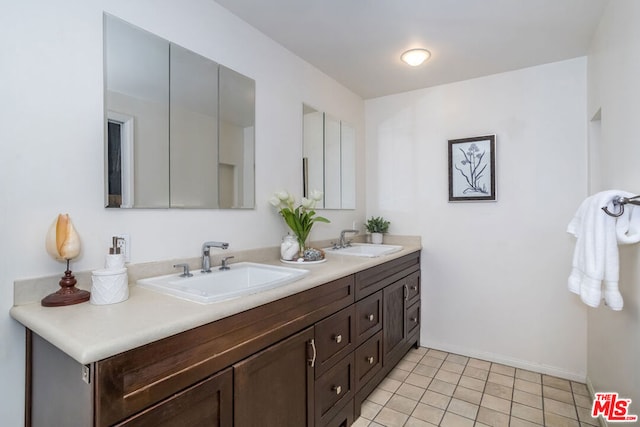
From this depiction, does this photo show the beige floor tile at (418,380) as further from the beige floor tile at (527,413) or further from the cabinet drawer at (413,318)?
the beige floor tile at (527,413)

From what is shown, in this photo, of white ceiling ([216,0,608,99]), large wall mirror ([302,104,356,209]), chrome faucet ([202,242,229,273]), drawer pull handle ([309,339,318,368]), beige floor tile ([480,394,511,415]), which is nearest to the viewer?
drawer pull handle ([309,339,318,368])

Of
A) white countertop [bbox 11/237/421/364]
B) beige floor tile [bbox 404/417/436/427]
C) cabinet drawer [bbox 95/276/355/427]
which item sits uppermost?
white countertop [bbox 11/237/421/364]

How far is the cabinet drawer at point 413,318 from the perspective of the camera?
2.62 metres

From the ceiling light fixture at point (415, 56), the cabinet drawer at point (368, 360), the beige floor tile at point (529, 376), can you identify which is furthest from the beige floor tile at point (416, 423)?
the ceiling light fixture at point (415, 56)

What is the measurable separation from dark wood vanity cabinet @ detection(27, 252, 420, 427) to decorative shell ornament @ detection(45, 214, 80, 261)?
0.31 m

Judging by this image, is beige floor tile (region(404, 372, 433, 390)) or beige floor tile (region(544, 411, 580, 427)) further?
beige floor tile (region(404, 372, 433, 390))

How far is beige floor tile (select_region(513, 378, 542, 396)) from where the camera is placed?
2.18 m

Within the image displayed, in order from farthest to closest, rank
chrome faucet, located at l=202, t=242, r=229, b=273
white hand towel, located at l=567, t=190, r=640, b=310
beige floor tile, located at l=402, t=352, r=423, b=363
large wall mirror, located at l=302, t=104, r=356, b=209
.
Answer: beige floor tile, located at l=402, t=352, r=423, b=363
large wall mirror, located at l=302, t=104, r=356, b=209
chrome faucet, located at l=202, t=242, r=229, b=273
white hand towel, located at l=567, t=190, r=640, b=310

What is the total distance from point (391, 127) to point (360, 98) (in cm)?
42

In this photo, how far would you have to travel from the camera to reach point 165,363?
0.90 m

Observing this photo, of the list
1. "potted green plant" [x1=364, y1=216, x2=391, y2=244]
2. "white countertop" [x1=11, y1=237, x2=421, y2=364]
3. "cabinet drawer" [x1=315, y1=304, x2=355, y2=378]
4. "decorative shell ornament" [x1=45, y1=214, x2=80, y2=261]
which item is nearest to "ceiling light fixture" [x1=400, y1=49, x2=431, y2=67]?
"potted green plant" [x1=364, y1=216, x2=391, y2=244]

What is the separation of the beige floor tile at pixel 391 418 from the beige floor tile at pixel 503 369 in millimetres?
1018

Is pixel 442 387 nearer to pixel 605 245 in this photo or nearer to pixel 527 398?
pixel 527 398

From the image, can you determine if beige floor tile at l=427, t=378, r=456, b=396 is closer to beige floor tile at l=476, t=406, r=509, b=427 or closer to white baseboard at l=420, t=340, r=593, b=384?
beige floor tile at l=476, t=406, r=509, b=427
